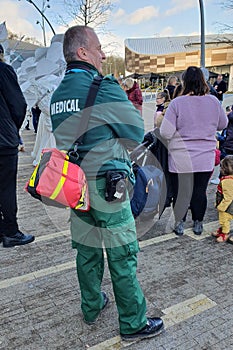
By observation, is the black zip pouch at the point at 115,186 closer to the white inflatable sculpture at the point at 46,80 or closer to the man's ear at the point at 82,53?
the man's ear at the point at 82,53

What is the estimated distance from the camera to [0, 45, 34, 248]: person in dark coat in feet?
9.46

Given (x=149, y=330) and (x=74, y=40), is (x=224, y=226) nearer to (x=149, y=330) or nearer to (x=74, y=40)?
(x=149, y=330)

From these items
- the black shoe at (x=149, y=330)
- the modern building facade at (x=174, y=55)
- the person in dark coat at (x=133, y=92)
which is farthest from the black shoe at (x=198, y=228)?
the modern building facade at (x=174, y=55)

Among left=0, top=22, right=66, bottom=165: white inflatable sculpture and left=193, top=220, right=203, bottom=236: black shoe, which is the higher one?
left=0, top=22, right=66, bottom=165: white inflatable sculpture

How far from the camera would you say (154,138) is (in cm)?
339

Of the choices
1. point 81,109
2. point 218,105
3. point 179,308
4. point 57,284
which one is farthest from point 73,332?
point 218,105

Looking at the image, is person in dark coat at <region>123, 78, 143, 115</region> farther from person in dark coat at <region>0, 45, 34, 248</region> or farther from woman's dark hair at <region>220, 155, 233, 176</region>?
person in dark coat at <region>0, 45, 34, 248</region>

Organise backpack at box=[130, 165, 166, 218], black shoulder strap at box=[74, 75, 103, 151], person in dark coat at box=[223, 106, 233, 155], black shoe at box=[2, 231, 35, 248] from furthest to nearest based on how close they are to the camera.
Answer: person in dark coat at box=[223, 106, 233, 155] → black shoe at box=[2, 231, 35, 248] → backpack at box=[130, 165, 166, 218] → black shoulder strap at box=[74, 75, 103, 151]

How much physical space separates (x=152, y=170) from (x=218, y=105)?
2.99 ft

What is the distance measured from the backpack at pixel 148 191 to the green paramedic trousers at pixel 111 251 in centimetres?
112

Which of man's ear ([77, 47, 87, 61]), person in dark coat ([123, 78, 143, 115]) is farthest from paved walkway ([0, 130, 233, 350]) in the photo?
person in dark coat ([123, 78, 143, 115])

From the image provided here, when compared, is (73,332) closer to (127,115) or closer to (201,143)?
(127,115)

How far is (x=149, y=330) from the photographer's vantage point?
77.9 inches

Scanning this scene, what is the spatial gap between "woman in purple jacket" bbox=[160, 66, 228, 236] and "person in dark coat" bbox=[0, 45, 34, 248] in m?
1.42
